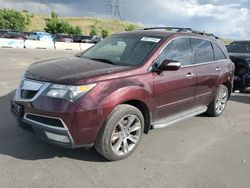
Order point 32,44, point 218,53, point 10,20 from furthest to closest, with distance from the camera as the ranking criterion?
point 10,20 < point 32,44 < point 218,53

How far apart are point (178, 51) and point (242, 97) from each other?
482 cm

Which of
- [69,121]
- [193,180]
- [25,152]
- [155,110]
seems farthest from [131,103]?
[25,152]

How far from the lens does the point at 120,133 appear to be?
4.36m

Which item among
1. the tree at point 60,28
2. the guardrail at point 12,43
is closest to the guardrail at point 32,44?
the guardrail at point 12,43

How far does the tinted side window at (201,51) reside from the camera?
5766 mm

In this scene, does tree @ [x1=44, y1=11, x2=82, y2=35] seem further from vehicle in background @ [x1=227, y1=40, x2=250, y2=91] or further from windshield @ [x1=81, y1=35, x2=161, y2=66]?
windshield @ [x1=81, y1=35, x2=161, y2=66]

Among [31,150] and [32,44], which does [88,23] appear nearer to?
[32,44]

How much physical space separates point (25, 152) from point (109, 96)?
1.46m

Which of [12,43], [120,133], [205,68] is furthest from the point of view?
[12,43]

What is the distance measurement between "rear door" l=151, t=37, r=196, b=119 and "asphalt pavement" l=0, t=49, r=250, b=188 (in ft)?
1.83

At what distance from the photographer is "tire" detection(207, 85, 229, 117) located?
258 inches

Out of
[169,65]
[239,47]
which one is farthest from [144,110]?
[239,47]

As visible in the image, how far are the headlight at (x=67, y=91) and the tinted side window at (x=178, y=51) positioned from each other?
1493 mm

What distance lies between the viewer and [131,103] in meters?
4.52
